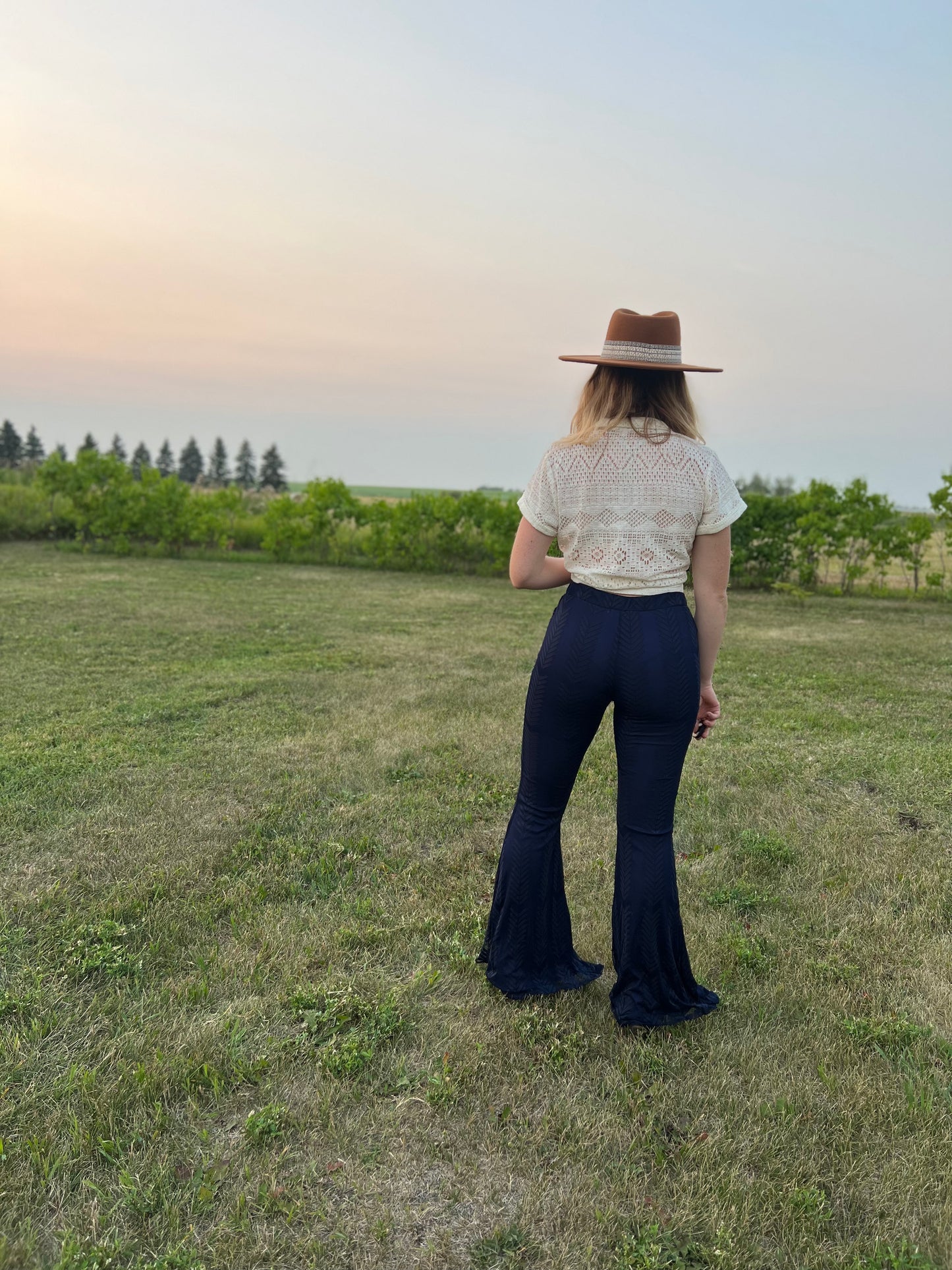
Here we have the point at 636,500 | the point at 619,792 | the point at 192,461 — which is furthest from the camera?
the point at 192,461

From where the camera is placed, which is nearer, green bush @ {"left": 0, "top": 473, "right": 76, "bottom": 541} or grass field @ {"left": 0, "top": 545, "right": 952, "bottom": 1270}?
grass field @ {"left": 0, "top": 545, "right": 952, "bottom": 1270}

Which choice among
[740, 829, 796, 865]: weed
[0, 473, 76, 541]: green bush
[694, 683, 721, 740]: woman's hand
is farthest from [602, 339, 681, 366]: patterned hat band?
[0, 473, 76, 541]: green bush

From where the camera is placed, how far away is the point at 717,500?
7.13 feet

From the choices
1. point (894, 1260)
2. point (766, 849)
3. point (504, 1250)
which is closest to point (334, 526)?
point (766, 849)

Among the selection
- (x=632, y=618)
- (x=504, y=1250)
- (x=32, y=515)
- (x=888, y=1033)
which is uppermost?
(x=32, y=515)

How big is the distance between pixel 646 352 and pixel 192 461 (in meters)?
67.8

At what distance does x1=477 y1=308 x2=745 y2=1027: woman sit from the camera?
216cm

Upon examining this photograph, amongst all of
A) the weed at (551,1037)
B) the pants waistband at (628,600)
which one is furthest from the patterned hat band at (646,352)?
the weed at (551,1037)

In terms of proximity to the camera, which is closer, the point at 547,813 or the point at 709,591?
the point at 709,591

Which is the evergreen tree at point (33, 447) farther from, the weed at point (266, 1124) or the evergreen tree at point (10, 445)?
the weed at point (266, 1124)

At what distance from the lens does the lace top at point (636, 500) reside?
2.14m

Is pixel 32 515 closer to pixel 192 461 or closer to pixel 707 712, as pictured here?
pixel 707 712

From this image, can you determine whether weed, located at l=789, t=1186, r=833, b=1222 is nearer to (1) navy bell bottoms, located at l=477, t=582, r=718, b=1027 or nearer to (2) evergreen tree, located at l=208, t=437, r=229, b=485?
(1) navy bell bottoms, located at l=477, t=582, r=718, b=1027

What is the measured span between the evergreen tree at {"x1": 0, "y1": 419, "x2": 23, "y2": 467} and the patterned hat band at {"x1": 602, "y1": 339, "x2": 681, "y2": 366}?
191 ft
